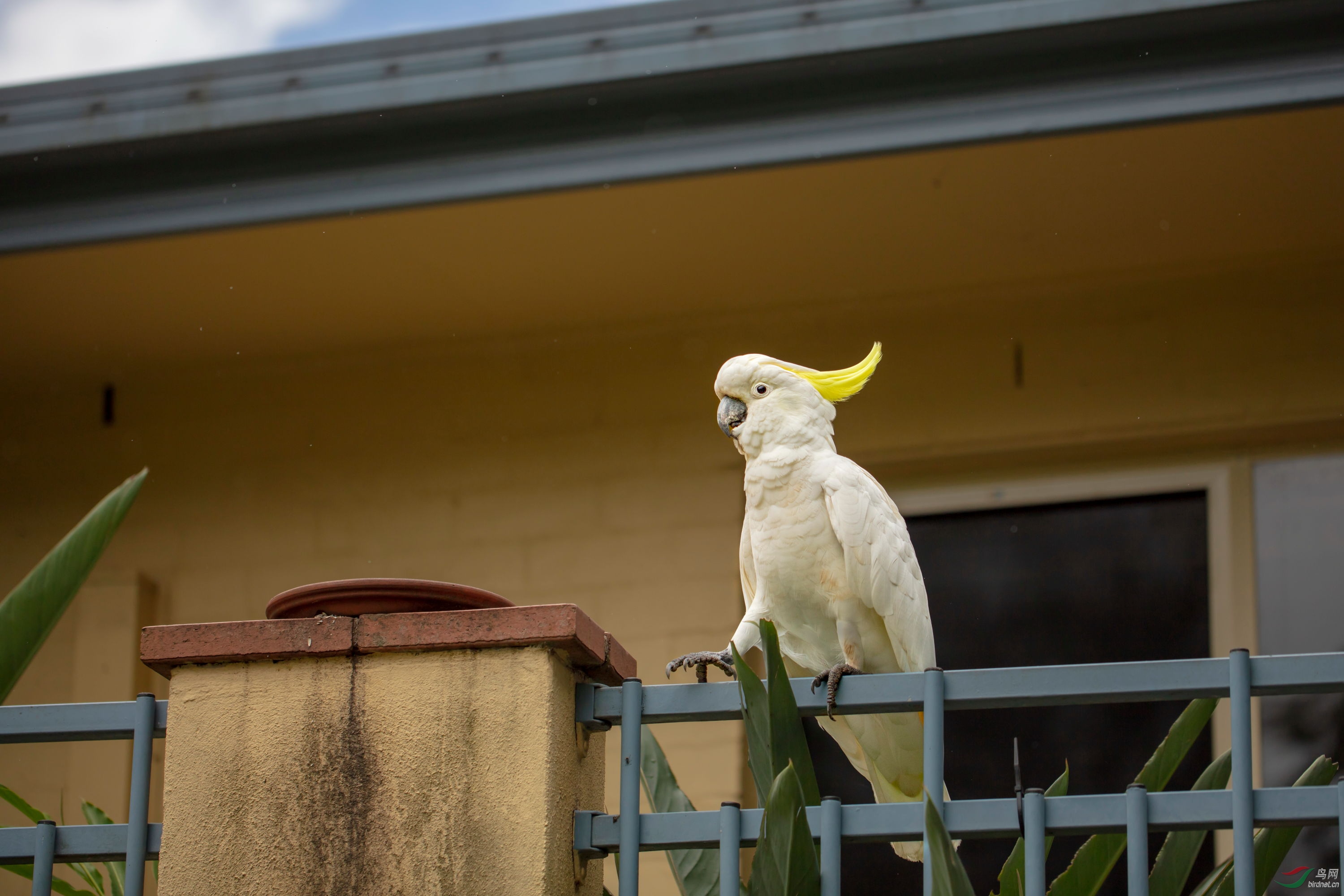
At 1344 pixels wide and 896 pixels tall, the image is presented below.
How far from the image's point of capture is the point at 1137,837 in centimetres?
172

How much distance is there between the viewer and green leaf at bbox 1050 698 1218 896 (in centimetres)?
225

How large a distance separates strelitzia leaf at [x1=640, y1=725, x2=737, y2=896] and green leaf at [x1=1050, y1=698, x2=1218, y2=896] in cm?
55

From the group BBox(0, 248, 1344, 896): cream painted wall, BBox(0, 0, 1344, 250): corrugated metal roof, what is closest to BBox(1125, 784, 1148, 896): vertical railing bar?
BBox(0, 0, 1344, 250): corrugated metal roof

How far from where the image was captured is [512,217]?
13.7 ft

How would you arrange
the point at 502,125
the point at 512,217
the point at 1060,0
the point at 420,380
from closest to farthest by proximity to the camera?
the point at 1060,0, the point at 502,125, the point at 512,217, the point at 420,380

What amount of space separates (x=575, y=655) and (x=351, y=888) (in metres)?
0.43

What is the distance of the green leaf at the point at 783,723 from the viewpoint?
1912 mm

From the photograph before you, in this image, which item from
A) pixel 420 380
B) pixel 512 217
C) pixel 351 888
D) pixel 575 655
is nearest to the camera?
pixel 351 888

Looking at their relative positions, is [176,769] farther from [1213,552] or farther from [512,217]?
[1213,552]

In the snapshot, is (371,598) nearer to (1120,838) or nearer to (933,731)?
(933,731)

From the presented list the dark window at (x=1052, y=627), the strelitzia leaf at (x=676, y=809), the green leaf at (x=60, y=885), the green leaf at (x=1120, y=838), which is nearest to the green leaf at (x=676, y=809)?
the strelitzia leaf at (x=676, y=809)

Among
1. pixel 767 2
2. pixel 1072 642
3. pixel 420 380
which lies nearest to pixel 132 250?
pixel 420 380

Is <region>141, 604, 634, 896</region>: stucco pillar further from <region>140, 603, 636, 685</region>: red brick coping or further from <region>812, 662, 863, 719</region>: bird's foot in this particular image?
<region>812, 662, 863, 719</region>: bird's foot

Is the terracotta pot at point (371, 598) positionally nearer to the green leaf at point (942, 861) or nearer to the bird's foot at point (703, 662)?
the bird's foot at point (703, 662)
